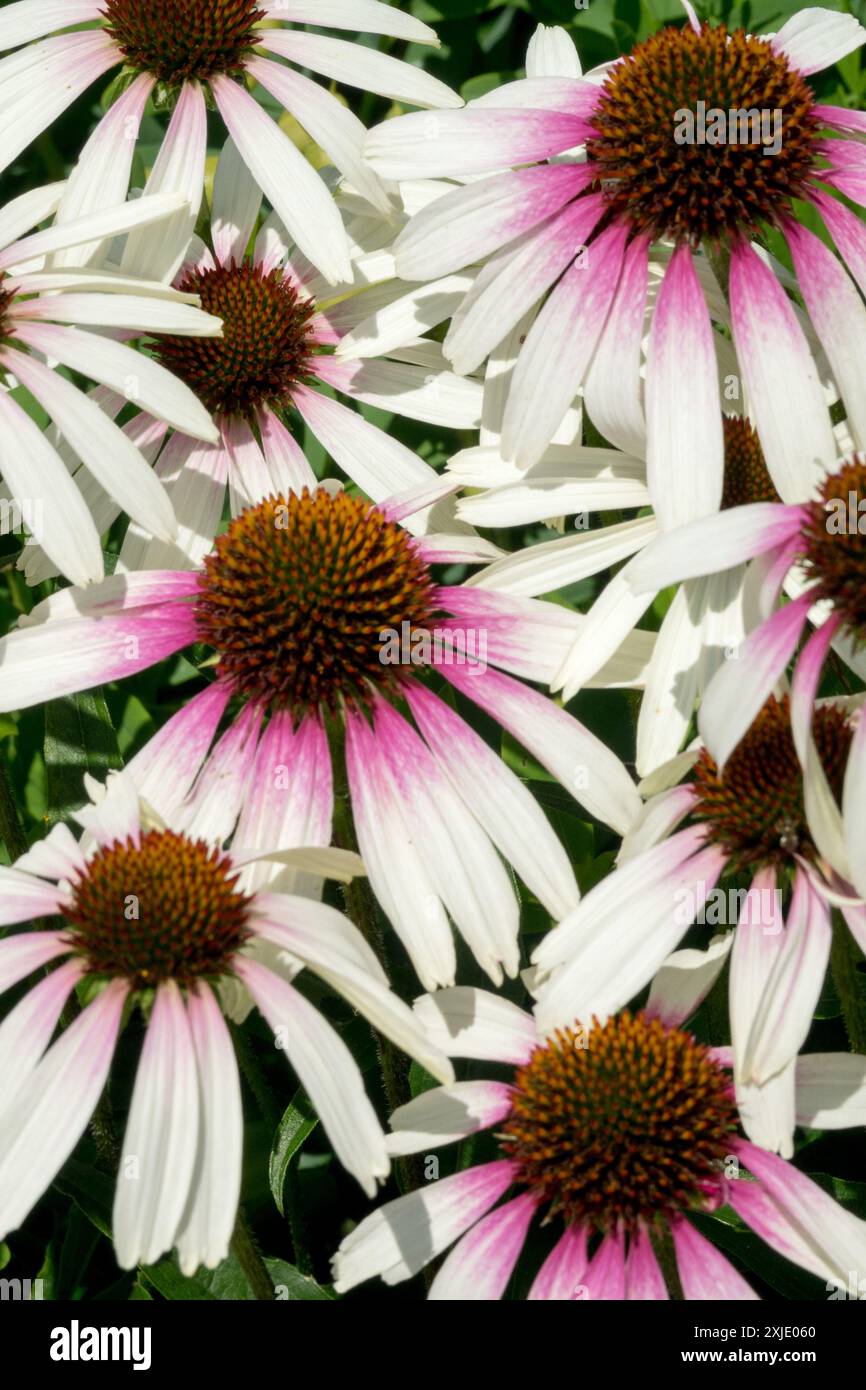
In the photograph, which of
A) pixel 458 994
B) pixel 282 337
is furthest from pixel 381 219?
pixel 458 994

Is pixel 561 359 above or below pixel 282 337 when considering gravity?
below

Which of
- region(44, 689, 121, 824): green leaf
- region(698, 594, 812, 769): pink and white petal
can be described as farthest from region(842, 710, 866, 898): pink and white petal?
region(44, 689, 121, 824): green leaf

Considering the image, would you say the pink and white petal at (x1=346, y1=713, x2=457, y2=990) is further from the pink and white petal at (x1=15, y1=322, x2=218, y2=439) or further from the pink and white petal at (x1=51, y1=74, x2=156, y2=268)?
the pink and white petal at (x1=51, y1=74, x2=156, y2=268)

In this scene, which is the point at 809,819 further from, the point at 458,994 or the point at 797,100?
the point at 797,100

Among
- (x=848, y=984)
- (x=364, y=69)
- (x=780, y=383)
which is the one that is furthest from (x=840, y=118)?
(x=848, y=984)

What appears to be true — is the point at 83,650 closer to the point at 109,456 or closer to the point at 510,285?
the point at 109,456
